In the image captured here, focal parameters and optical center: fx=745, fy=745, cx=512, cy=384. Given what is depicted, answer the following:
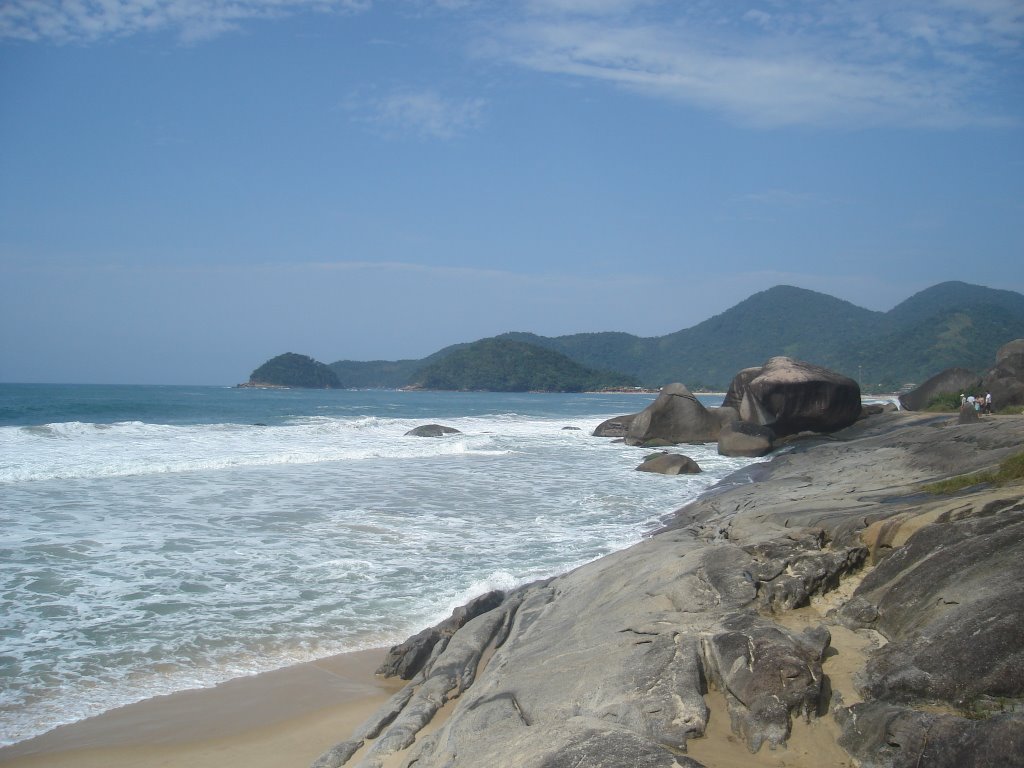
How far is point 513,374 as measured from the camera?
→ 5054 inches

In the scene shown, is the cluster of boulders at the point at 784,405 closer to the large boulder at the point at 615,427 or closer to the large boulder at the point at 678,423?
the large boulder at the point at 678,423

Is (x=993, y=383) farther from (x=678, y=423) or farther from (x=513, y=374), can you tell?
(x=513, y=374)

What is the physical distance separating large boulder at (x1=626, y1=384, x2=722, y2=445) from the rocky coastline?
21.9 m

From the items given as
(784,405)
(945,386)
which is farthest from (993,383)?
(784,405)

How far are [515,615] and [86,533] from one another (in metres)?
8.58

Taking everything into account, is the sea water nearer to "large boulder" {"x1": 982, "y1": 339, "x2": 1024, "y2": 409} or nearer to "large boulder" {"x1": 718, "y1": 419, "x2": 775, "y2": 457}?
"large boulder" {"x1": 718, "y1": 419, "x2": 775, "y2": 457}

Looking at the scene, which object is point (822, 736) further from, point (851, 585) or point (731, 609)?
point (851, 585)

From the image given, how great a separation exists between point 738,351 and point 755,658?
16159cm

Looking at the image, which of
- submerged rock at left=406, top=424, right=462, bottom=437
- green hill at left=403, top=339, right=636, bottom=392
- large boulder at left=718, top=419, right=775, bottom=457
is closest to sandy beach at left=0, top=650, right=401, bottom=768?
large boulder at left=718, top=419, right=775, bottom=457

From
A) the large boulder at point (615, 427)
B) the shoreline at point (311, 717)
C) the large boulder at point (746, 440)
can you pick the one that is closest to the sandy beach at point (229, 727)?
the shoreline at point (311, 717)

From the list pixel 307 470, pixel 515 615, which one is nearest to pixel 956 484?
pixel 515 615

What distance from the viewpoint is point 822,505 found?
8602 millimetres

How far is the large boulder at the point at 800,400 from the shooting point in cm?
2566

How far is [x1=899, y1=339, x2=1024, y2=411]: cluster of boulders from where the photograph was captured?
24531 millimetres
